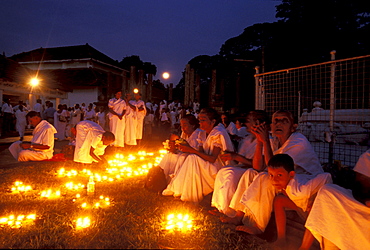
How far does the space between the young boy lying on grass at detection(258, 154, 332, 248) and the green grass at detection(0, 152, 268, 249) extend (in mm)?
363

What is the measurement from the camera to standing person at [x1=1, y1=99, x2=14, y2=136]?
50.4 feet

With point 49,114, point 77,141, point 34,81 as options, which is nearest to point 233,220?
point 77,141

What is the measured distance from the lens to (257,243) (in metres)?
3.12

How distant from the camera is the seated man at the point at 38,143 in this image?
6.77 meters

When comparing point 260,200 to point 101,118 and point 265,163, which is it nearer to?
point 265,163

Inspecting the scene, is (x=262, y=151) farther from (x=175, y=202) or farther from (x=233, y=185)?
(x=175, y=202)

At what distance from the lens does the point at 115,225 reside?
3398mm

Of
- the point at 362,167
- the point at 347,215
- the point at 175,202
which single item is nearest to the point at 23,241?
the point at 175,202

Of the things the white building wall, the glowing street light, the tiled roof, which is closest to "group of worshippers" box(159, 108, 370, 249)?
the glowing street light

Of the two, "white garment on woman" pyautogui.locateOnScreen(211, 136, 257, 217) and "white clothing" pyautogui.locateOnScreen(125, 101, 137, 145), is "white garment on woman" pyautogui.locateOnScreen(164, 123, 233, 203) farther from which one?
"white clothing" pyautogui.locateOnScreen(125, 101, 137, 145)

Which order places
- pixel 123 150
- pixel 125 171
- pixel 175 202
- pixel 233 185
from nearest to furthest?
pixel 233 185 < pixel 175 202 < pixel 125 171 < pixel 123 150

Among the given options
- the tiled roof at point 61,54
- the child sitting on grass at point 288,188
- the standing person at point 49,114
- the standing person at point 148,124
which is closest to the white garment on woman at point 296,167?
the child sitting on grass at point 288,188

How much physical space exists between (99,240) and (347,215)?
8.12ft

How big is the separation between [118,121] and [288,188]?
7647 millimetres
